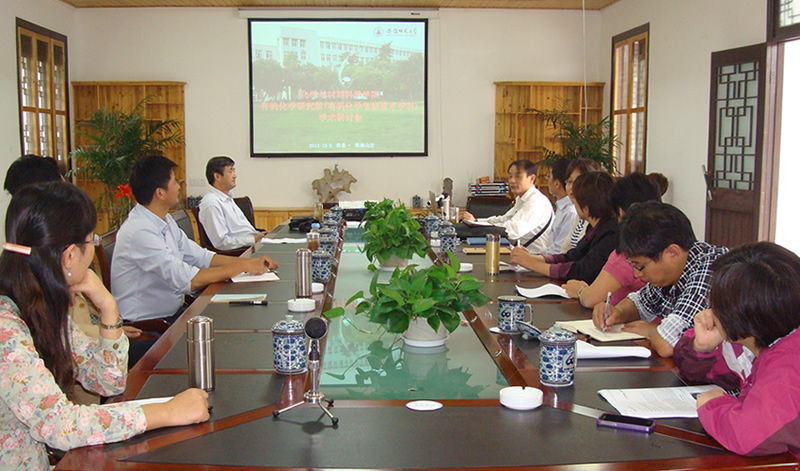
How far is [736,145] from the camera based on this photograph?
6.09 m

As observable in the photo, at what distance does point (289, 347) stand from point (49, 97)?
7.15 meters

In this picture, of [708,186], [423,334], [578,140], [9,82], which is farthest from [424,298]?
[9,82]

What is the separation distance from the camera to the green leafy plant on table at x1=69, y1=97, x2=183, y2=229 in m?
7.79

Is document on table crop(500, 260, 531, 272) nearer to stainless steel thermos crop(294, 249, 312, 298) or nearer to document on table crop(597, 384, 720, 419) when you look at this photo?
stainless steel thermos crop(294, 249, 312, 298)

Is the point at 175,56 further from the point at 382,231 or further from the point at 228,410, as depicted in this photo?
the point at 228,410

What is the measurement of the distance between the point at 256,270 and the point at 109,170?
5.06 meters

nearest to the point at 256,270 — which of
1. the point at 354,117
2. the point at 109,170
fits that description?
the point at 109,170

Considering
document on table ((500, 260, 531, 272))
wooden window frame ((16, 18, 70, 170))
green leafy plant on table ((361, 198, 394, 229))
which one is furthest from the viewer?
wooden window frame ((16, 18, 70, 170))

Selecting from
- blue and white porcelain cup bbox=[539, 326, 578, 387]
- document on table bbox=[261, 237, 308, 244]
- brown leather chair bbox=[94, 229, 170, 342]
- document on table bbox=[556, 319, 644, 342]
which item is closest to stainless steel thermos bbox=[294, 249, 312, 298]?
brown leather chair bbox=[94, 229, 170, 342]

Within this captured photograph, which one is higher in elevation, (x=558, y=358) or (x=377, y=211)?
(x=377, y=211)

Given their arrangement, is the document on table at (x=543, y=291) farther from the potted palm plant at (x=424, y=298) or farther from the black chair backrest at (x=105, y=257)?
the black chair backrest at (x=105, y=257)

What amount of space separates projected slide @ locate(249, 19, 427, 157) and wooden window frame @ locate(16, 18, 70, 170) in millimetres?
2014

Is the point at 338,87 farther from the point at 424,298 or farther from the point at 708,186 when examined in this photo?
the point at 424,298

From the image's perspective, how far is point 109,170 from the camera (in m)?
7.80
